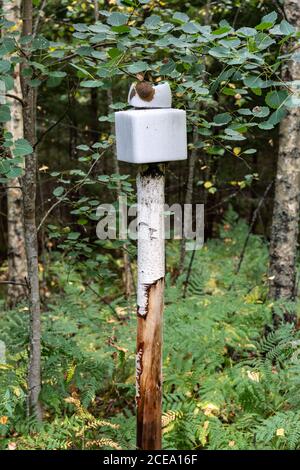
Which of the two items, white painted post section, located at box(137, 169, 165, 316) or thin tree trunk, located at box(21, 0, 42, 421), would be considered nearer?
white painted post section, located at box(137, 169, 165, 316)

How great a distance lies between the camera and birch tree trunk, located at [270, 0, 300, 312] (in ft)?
14.2

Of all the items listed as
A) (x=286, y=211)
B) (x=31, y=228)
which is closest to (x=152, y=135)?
(x=31, y=228)

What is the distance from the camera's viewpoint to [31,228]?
Answer: 9.59ft

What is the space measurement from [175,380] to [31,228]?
5.66 ft

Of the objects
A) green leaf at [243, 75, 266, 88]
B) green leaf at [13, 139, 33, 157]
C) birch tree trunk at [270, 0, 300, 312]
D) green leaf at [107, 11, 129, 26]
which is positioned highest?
green leaf at [107, 11, 129, 26]

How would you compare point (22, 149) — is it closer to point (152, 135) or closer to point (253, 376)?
point (152, 135)

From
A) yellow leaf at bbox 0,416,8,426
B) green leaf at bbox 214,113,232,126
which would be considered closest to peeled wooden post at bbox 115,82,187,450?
green leaf at bbox 214,113,232,126

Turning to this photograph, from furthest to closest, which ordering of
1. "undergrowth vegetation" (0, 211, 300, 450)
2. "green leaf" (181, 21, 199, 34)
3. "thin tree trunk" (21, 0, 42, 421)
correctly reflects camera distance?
"undergrowth vegetation" (0, 211, 300, 450)
"thin tree trunk" (21, 0, 42, 421)
"green leaf" (181, 21, 199, 34)

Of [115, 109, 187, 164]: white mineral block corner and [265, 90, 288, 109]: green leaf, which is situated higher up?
[265, 90, 288, 109]: green leaf

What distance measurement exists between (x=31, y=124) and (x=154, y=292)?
4.51ft

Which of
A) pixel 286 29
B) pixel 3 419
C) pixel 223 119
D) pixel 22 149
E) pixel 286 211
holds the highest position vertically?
pixel 286 29

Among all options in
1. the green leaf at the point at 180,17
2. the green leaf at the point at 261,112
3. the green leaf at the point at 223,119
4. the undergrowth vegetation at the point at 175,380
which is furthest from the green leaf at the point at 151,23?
the undergrowth vegetation at the point at 175,380

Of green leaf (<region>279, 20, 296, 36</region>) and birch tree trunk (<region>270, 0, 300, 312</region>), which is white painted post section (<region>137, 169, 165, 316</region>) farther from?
birch tree trunk (<region>270, 0, 300, 312</region>)
